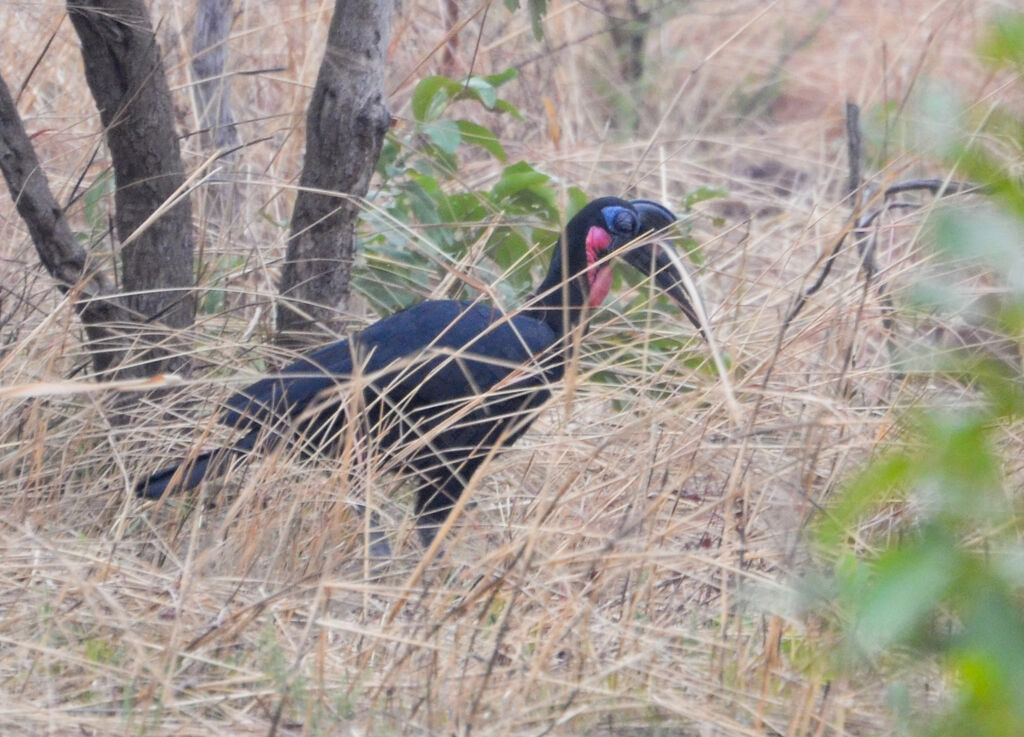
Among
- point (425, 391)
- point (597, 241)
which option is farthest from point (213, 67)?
point (425, 391)

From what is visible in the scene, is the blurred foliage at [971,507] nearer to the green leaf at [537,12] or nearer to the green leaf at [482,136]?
the green leaf at [537,12]

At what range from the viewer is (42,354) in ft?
9.21

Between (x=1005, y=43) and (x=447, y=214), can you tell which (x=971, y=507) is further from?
(x=447, y=214)

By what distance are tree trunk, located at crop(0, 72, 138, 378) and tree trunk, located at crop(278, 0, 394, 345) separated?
374 millimetres

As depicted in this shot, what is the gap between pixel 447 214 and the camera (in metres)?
3.35

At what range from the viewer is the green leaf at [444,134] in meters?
3.26

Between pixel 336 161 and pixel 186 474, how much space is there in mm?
764

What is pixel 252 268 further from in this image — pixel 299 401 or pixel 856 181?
pixel 856 181

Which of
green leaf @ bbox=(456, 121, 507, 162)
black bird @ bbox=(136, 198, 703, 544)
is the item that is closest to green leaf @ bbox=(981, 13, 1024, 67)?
black bird @ bbox=(136, 198, 703, 544)

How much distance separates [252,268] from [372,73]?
688 millimetres

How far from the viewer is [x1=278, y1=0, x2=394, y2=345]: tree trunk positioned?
110 inches

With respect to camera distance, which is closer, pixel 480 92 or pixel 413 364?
pixel 413 364

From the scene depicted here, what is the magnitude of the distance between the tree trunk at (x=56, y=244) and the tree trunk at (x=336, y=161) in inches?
14.7

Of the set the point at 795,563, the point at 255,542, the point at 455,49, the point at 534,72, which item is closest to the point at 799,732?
the point at 795,563
